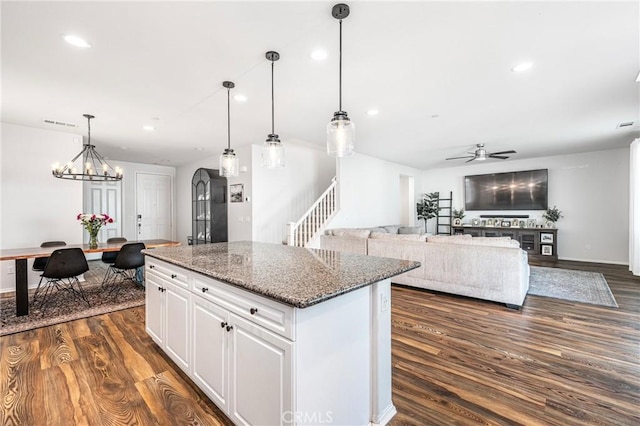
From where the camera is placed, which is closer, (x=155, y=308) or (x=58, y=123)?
(x=155, y=308)

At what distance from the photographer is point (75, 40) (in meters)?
2.22

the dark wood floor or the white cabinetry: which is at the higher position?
the white cabinetry

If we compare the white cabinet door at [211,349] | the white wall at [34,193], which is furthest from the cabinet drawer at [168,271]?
the white wall at [34,193]

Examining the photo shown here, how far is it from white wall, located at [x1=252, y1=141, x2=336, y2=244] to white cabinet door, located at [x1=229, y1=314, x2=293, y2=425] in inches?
172

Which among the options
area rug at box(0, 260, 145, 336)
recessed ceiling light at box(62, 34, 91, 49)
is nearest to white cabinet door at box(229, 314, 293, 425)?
recessed ceiling light at box(62, 34, 91, 49)

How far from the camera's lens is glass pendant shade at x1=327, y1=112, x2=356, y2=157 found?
7.14 feet

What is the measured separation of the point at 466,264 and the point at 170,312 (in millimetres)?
3521

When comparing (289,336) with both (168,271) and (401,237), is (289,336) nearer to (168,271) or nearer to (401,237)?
(168,271)

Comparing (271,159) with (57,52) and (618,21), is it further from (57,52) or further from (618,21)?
(618,21)

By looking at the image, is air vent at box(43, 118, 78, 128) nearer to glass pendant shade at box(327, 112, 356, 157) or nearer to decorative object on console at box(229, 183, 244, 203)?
decorative object on console at box(229, 183, 244, 203)

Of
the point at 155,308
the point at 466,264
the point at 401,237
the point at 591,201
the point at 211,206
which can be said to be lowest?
the point at 155,308

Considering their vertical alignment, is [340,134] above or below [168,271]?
above

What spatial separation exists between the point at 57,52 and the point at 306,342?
3.12 metres

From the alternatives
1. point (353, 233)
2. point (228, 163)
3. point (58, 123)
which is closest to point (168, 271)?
point (228, 163)
